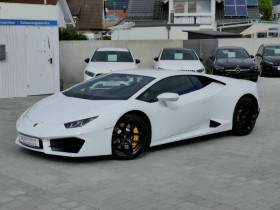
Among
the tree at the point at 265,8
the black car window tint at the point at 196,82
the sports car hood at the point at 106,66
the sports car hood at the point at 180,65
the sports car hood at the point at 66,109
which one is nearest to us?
the sports car hood at the point at 66,109

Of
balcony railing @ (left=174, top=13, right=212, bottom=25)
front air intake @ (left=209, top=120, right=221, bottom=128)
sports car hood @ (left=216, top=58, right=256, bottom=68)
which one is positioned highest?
balcony railing @ (left=174, top=13, right=212, bottom=25)

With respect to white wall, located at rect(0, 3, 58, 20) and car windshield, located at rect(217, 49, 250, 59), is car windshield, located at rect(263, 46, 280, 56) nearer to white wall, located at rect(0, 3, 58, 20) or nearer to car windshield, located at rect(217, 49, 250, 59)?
car windshield, located at rect(217, 49, 250, 59)

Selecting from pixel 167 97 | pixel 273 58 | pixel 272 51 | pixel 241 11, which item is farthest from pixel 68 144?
pixel 241 11

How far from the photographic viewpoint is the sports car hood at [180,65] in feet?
55.8

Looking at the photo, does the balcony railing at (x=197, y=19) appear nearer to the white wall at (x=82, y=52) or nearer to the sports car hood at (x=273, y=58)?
the white wall at (x=82, y=52)

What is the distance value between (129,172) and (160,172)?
394 millimetres

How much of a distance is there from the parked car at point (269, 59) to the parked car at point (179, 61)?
489 centimetres

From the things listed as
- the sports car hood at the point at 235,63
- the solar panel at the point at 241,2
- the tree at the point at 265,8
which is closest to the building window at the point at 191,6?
the solar panel at the point at 241,2

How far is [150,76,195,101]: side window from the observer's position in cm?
762

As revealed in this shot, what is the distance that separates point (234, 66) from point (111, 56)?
4.90m

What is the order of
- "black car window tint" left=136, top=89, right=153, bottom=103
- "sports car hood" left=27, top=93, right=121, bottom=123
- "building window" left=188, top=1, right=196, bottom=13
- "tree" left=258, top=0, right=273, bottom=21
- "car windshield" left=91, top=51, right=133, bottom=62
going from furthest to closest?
"tree" left=258, top=0, right=273, bottom=21 < "building window" left=188, top=1, right=196, bottom=13 < "car windshield" left=91, top=51, right=133, bottom=62 < "black car window tint" left=136, top=89, right=153, bottom=103 < "sports car hood" left=27, top=93, right=121, bottom=123

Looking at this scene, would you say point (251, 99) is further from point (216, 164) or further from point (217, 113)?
point (216, 164)

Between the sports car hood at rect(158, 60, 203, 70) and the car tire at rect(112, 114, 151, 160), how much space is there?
10.1m

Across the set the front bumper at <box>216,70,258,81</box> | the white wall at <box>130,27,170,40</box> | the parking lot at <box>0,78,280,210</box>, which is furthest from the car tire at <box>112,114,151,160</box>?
the white wall at <box>130,27,170,40</box>
